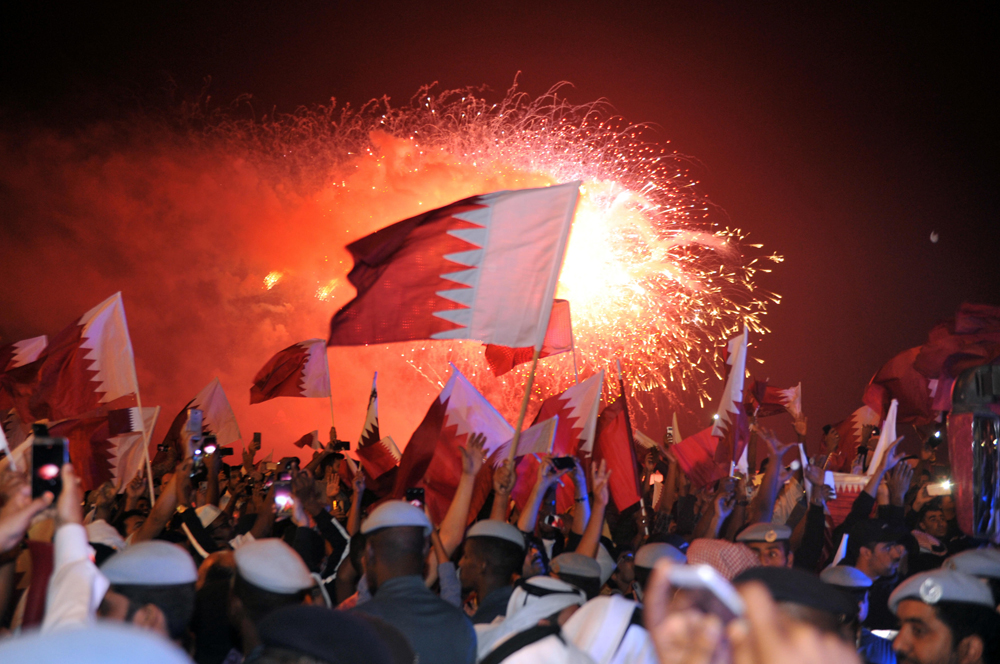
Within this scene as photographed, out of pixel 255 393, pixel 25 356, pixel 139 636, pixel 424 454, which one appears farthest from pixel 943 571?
pixel 25 356

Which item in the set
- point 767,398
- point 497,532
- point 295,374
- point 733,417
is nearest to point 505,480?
point 497,532

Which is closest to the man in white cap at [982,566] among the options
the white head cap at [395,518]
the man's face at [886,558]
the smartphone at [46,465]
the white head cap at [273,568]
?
the man's face at [886,558]

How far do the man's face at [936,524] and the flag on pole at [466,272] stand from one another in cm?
438

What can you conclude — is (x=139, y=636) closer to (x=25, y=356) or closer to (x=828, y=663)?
(x=828, y=663)

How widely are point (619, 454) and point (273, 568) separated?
5.11 meters

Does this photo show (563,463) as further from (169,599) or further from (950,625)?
(169,599)

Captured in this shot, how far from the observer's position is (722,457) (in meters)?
8.08

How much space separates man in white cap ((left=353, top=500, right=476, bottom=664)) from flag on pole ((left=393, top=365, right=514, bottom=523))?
3144 mm

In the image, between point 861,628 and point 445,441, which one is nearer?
point 861,628

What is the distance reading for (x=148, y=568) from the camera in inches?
108

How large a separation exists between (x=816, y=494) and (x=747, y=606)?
17.8ft

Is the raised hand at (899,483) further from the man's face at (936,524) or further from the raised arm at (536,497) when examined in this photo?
the raised arm at (536,497)

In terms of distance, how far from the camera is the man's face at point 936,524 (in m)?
6.79

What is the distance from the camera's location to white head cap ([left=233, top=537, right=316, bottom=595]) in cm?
312
